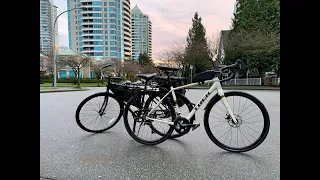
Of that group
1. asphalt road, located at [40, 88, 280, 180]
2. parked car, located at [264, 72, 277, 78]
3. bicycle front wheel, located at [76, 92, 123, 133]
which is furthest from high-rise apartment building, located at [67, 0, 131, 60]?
asphalt road, located at [40, 88, 280, 180]

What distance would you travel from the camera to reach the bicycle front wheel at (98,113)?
3.13 metres

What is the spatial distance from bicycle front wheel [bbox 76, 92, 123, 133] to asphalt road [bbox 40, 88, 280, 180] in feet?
0.89

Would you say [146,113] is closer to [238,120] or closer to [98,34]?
[238,120]

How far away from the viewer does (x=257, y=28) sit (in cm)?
1948

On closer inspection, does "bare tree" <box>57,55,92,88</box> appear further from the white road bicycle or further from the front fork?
the front fork

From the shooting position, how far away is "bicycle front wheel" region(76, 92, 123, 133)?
3.13m

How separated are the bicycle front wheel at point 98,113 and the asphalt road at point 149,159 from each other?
0.27 m

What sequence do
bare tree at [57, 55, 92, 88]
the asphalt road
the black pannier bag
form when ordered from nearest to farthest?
the asphalt road → the black pannier bag → bare tree at [57, 55, 92, 88]

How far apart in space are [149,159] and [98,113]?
129cm

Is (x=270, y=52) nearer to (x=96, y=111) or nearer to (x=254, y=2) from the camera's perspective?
(x=254, y=2)

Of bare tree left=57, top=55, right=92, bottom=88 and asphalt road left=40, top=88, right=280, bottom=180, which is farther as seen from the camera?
bare tree left=57, top=55, right=92, bottom=88

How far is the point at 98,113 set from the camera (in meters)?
3.17

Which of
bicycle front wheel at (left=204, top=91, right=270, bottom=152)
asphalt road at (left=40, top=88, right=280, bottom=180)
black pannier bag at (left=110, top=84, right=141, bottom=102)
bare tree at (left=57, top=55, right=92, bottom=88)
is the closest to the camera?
asphalt road at (left=40, top=88, right=280, bottom=180)
